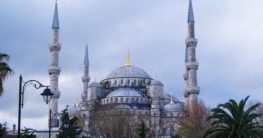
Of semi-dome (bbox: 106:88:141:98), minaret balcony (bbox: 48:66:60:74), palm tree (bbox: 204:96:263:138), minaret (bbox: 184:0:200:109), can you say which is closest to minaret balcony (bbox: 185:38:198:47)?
minaret (bbox: 184:0:200:109)

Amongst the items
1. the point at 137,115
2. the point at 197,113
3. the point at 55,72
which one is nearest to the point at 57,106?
the point at 55,72

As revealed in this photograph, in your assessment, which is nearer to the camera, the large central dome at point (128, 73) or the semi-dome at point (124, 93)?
the semi-dome at point (124, 93)

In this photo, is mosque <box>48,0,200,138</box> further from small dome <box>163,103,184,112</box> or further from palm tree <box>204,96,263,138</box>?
palm tree <box>204,96,263,138</box>

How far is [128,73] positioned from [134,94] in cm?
881

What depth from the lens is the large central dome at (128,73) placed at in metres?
102

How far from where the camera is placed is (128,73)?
102m

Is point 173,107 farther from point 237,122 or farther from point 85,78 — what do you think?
point 237,122

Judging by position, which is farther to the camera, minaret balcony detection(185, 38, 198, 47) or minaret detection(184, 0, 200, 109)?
Answer: minaret balcony detection(185, 38, 198, 47)

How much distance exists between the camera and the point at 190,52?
80500mm

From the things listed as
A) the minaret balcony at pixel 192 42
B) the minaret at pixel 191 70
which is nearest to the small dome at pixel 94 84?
the minaret at pixel 191 70

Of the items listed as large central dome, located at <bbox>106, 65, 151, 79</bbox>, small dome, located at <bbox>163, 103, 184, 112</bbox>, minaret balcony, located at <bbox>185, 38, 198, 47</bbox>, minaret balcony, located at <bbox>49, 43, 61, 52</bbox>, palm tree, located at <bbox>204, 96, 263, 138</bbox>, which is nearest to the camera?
palm tree, located at <bbox>204, 96, 263, 138</bbox>

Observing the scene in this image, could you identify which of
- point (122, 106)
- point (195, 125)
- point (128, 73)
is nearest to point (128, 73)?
point (128, 73)

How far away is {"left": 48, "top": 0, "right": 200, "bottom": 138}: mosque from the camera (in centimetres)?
7954

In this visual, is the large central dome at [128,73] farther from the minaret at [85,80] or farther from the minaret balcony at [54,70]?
the minaret balcony at [54,70]
